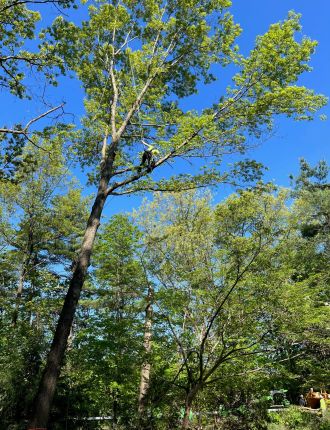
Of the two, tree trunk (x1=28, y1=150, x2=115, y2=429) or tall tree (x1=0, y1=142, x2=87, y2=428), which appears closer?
tree trunk (x1=28, y1=150, x2=115, y2=429)

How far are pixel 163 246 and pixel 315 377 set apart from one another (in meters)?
5.64

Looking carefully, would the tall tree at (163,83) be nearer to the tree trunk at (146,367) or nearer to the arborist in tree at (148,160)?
the arborist in tree at (148,160)

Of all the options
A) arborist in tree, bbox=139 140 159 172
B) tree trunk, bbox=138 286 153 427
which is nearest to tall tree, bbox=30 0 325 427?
arborist in tree, bbox=139 140 159 172

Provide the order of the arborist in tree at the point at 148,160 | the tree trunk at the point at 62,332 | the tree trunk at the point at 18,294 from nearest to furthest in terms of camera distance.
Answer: the tree trunk at the point at 62,332 → the arborist in tree at the point at 148,160 → the tree trunk at the point at 18,294

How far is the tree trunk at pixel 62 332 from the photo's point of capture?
14.1ft

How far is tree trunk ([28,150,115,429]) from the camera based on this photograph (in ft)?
14.1

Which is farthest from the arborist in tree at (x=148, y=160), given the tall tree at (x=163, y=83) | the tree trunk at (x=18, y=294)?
the tree trunk at (x=18, y=294)

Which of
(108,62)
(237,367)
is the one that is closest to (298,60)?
(108,62)

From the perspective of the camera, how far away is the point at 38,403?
4.35 m

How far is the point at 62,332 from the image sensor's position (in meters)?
4.92

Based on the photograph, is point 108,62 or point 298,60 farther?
point 108,62

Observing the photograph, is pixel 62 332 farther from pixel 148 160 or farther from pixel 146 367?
pixel 146 367

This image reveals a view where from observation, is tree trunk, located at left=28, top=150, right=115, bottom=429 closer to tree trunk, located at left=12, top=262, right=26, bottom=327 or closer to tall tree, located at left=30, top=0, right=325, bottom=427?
tall tree, located at left=30, top=0, right=325, bottom=427

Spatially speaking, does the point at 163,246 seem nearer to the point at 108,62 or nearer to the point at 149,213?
the point at 108,62
